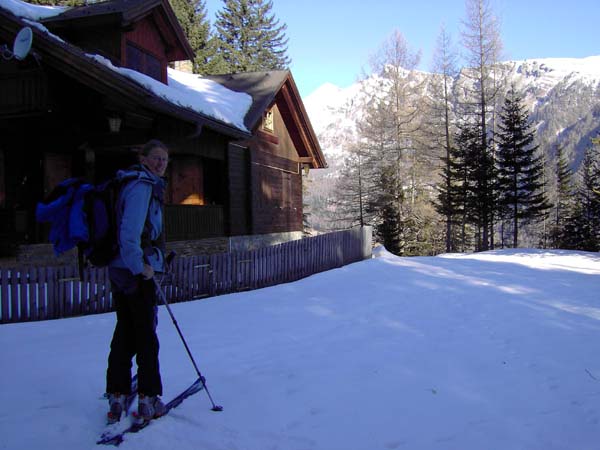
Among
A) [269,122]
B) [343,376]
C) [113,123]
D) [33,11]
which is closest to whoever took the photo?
[343,376]

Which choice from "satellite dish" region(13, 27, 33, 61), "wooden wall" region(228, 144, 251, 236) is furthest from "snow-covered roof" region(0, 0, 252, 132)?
"wooden wall" region(228, 144, 251, 236)

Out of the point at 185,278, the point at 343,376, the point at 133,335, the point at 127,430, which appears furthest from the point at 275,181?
the point at 127,430

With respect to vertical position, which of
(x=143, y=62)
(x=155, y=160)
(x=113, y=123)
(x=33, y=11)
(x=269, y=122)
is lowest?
(x=155, y=160)

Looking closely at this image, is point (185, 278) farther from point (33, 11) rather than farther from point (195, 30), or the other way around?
point (195, 30)

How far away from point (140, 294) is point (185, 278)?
5.91 m

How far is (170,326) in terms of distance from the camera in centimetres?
652

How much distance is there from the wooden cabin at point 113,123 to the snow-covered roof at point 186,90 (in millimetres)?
177

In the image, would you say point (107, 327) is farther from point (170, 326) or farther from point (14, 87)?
point (14, 87)

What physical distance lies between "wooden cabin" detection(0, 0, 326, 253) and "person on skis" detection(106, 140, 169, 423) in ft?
21.3

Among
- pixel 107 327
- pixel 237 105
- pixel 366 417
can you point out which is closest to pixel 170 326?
pixel 107 327

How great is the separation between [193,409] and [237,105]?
13828 millimetres

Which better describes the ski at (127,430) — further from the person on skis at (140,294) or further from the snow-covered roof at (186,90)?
the snow-covered roof at (186,90)

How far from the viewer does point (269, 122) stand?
60.2 ft

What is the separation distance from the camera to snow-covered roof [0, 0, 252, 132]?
9875 mm
